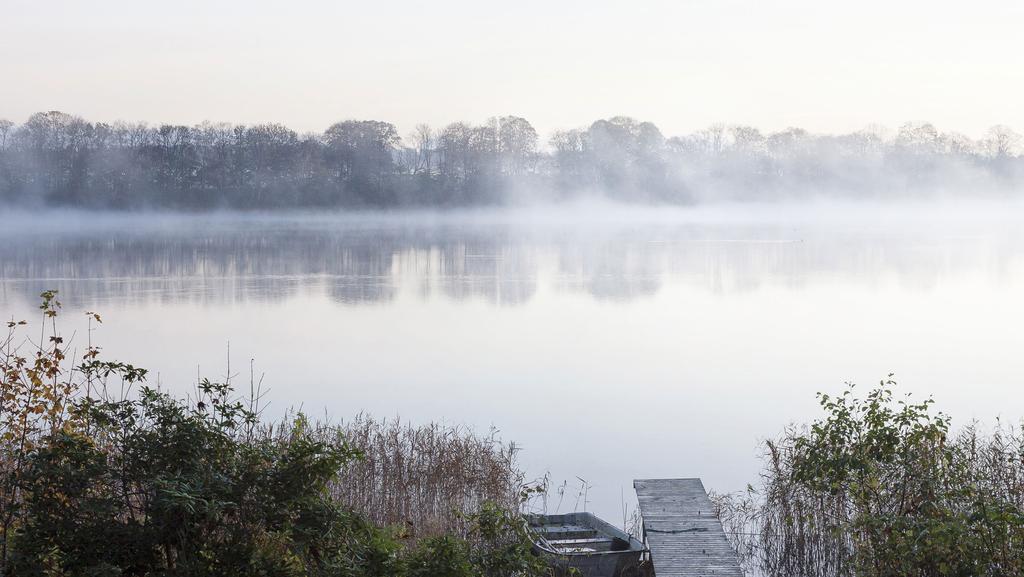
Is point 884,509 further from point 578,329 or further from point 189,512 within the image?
point 578,329

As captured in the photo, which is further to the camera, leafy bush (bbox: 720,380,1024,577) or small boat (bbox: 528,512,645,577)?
small boat (bbox: 528,512,645,577)

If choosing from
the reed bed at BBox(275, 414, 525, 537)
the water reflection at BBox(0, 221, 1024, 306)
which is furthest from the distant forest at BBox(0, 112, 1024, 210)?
the reed bed at BBox(275, 414, 525, 537)

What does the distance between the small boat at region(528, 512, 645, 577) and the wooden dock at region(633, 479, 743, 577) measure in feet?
0.78

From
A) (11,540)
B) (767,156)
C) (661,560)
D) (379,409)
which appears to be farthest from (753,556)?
(767,156)

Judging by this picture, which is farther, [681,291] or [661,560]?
[681,291]

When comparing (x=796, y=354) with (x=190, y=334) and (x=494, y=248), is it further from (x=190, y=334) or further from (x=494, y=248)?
(x=494, y=248)

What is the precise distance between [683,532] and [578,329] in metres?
21.1

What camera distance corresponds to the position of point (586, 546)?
353 inches

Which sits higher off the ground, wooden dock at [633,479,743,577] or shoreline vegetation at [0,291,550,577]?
shoreline vegetation at [0,291,550,577]

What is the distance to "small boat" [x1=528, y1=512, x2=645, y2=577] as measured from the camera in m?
8.13

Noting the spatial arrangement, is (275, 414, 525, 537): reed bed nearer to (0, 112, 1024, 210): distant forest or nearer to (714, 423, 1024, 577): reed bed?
(714, 423, 1024, 577): reed bed

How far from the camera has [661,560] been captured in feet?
26.8

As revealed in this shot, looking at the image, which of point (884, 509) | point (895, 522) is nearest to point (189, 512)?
point (895, 522)

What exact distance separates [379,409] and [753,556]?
34.3 feet
